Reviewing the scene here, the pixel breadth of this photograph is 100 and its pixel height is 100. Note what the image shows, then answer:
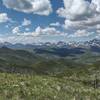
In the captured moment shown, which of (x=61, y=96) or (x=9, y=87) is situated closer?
(x=61, y=96)

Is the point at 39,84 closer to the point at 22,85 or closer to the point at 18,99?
the point at 22,85

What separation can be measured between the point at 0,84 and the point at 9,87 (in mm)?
1053

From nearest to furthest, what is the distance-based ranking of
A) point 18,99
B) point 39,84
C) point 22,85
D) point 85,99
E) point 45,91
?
point 18,99 → point 85,99 → point 45,91 → point 22,85 → point 39,84

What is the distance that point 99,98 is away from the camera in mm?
14469

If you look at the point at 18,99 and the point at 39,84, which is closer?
the point at 18,99

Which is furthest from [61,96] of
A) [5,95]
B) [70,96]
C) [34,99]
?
[5,95]

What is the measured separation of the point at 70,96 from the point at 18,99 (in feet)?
10.2

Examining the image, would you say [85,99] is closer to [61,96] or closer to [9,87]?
[61,96]

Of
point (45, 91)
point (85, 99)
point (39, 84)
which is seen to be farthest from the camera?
point (39, 84)

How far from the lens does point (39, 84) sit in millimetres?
17281

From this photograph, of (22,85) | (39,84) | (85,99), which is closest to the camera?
(85,99)

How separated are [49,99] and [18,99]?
5.25ft

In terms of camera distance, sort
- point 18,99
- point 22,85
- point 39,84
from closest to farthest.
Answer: point 18,99 < point 22,85 < point 39,84

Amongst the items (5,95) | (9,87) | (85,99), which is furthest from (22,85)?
(85,99)
